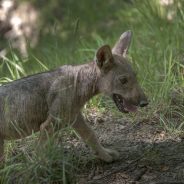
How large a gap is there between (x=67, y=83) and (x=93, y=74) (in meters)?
0.24

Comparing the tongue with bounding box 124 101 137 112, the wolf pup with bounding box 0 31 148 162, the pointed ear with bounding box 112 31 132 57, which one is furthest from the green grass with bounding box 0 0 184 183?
the pointed ear with bounding box 112 31 132 57

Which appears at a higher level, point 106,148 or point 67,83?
point 67,83

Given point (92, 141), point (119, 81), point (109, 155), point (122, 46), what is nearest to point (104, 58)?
point (119, 81)

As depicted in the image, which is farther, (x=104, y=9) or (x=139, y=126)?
(x=104, y=9)

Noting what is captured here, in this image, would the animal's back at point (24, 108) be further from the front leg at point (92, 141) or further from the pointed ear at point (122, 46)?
the pointed ear at point (122, 46)

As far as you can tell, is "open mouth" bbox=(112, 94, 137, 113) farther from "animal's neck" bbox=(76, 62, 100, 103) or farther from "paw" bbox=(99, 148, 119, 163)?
"paw" bbox=(99, 148, 119, 163)

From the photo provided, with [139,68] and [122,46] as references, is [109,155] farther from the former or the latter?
[139,68]

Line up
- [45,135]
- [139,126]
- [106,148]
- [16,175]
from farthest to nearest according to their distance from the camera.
→ [139,126]
[106,148]
[45,135]
[16,175]

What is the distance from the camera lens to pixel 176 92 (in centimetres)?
623

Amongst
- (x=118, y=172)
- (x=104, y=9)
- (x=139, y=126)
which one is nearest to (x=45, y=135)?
(x=118, y=172)

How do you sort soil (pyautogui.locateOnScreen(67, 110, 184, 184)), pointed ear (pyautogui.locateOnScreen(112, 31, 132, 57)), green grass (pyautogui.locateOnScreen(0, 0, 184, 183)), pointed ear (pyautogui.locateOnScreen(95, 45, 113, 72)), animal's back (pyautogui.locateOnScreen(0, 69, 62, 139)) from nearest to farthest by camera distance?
green grass (pyautogui.locateOnScreen(0, 0, 184, 183))
soil (pyautogui.locateOnScreen(67, 110, 184, 184))
pointed ear (pyautogui.locateOnScreen(95, 45, 113, 72))
animal's back (pyautogui.locateOnScreen(0, 69, 62, 139))
pointed ear (pyautogui.locateOnScreen(112, 31, 132, 57))

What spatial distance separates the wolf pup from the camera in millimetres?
5238

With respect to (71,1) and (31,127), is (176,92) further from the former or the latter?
(71,1)

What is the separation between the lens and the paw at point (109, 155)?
17.6 ft
